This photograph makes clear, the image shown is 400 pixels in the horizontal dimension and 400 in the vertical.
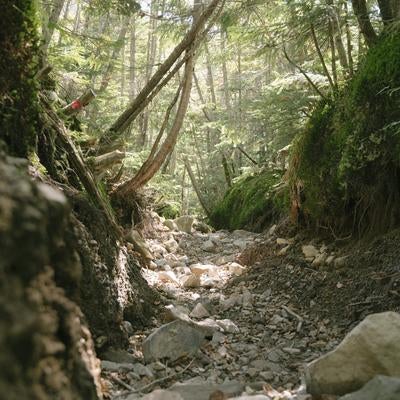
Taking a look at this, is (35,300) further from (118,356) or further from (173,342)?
(173,342)

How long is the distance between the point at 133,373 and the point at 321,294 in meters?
2.05

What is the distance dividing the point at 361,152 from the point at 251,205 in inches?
250

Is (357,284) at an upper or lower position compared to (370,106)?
lower

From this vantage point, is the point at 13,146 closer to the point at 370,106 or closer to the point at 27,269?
the point at 27,269

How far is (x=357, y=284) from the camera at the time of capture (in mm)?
3574

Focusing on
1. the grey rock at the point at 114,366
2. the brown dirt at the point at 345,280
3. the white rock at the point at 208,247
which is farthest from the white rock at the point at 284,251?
the grey rock at the point at 114,366

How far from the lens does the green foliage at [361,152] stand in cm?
369

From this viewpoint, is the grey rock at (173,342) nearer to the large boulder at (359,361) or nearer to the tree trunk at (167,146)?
the large boulder at (359,361)

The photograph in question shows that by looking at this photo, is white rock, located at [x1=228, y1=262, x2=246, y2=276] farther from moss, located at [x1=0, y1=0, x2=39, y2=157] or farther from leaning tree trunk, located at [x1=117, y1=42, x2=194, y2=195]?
moss, located at [x1=0, y1=0, x2=39, y2=157]

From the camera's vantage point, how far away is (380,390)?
1.80m

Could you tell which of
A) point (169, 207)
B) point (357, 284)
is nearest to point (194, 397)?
point (357, 284)

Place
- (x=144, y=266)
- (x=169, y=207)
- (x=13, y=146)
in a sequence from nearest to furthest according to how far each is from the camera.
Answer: (x=13, y=146) → (x=144, y=266) → (x=169, y=207)

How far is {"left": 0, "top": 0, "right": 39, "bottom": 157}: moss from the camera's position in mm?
2762

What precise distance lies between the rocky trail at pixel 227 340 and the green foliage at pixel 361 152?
0.52m
